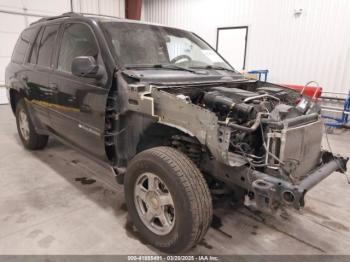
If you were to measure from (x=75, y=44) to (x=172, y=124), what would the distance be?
147 centimetres

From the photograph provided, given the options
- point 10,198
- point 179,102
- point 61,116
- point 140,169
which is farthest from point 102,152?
point 10,198

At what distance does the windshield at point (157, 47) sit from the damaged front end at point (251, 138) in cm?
53

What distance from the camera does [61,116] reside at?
2.84 metres

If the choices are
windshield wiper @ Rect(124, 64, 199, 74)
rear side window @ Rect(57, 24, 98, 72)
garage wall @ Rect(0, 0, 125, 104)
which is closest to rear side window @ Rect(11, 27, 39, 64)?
rear side window @ Rect(57, 24, 98, 72)

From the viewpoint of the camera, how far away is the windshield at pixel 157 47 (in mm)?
2387

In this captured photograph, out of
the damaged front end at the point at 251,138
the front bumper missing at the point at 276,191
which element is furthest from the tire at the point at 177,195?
the front bumper missing at the point at 276,191

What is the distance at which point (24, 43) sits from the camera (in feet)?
12.1

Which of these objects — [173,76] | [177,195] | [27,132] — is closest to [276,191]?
[177,195]

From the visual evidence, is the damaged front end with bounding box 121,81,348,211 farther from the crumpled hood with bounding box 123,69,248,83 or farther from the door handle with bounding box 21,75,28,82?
the door handle with bounding box 21,75,28,82

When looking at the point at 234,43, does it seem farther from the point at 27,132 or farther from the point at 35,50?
the point at 27,132

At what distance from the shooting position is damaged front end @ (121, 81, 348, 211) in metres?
1.65

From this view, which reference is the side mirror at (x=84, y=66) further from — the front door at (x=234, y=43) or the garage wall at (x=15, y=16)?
the garage wall at (x=15, y=16)

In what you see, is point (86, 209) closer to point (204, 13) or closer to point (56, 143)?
point (56, 143)

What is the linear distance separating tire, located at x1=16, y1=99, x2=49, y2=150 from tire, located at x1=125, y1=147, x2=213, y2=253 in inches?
96.7
